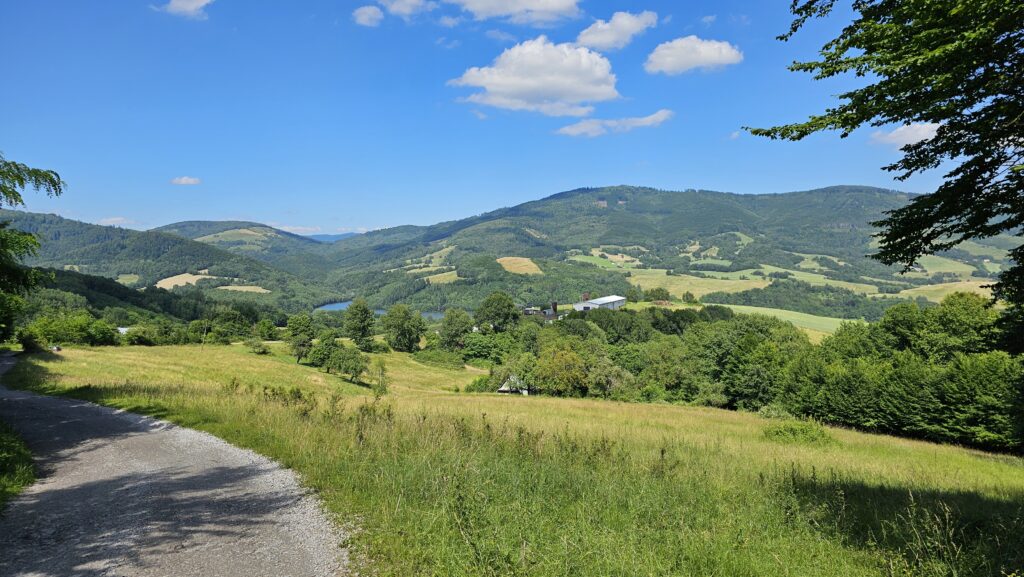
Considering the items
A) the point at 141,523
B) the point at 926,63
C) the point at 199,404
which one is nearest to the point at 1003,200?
the point at 926,63

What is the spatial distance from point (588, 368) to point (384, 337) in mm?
72903

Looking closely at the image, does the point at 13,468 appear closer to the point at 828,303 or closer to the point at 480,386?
the point at 480,386

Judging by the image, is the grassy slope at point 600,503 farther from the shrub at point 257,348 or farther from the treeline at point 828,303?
the treeline at point 828,303

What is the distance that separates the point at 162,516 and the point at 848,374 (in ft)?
140

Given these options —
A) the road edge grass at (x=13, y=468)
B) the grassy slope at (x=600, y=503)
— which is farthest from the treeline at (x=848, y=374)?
the road edge grass at (x=13, y=468)

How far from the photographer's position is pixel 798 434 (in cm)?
2023

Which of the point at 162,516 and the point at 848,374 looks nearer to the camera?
the point at 162,516

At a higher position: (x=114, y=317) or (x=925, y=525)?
(x=114, y=317)

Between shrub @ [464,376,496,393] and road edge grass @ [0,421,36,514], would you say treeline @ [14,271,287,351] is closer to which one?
road edge grass @ [0,421,36,514]

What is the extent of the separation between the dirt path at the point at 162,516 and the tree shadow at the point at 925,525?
22.7 feet

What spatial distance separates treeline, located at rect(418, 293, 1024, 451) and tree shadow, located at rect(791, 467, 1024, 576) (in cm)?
309

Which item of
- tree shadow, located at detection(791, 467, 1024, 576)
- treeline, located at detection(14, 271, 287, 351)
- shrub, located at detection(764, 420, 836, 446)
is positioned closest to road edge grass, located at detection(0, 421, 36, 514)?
treeline, located at detection(14, 271, 287, 351)

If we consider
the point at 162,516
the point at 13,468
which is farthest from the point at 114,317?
the point at 162,516

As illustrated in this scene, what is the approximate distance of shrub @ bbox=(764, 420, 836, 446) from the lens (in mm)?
19844
